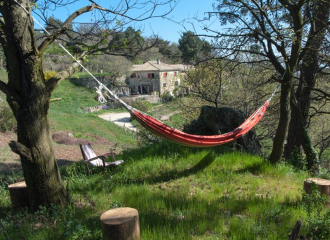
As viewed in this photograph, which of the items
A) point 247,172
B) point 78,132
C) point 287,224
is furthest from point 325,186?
point 78,132

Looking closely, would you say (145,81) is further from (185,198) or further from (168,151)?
(185,198)

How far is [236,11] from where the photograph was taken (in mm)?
5160

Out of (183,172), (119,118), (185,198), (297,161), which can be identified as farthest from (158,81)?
(185,198)

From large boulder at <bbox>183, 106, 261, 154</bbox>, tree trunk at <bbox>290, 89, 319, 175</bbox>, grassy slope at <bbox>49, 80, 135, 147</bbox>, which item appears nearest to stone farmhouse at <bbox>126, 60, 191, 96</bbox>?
grassy slope at <bbox>49, 80, 135, 147</bbox>

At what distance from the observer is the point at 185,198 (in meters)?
2.98

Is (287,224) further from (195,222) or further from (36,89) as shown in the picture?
(36,89)

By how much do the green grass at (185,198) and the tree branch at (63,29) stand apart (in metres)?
1.57

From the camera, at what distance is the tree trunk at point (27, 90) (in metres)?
2.51

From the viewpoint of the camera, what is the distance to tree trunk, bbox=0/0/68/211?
2510mm

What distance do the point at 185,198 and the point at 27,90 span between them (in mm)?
1903

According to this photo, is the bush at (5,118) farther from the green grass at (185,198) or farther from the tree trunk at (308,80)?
the tree trunk at (308,80)

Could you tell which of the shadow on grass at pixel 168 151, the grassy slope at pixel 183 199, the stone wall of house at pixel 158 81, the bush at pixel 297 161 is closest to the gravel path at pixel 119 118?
the stone wall of house at pixel 158 81

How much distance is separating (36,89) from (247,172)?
274 cm

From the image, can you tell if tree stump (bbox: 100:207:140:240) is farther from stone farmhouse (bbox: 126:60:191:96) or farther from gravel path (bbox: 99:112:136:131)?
stone farmhouse (bbox: 126:60:191:96)
